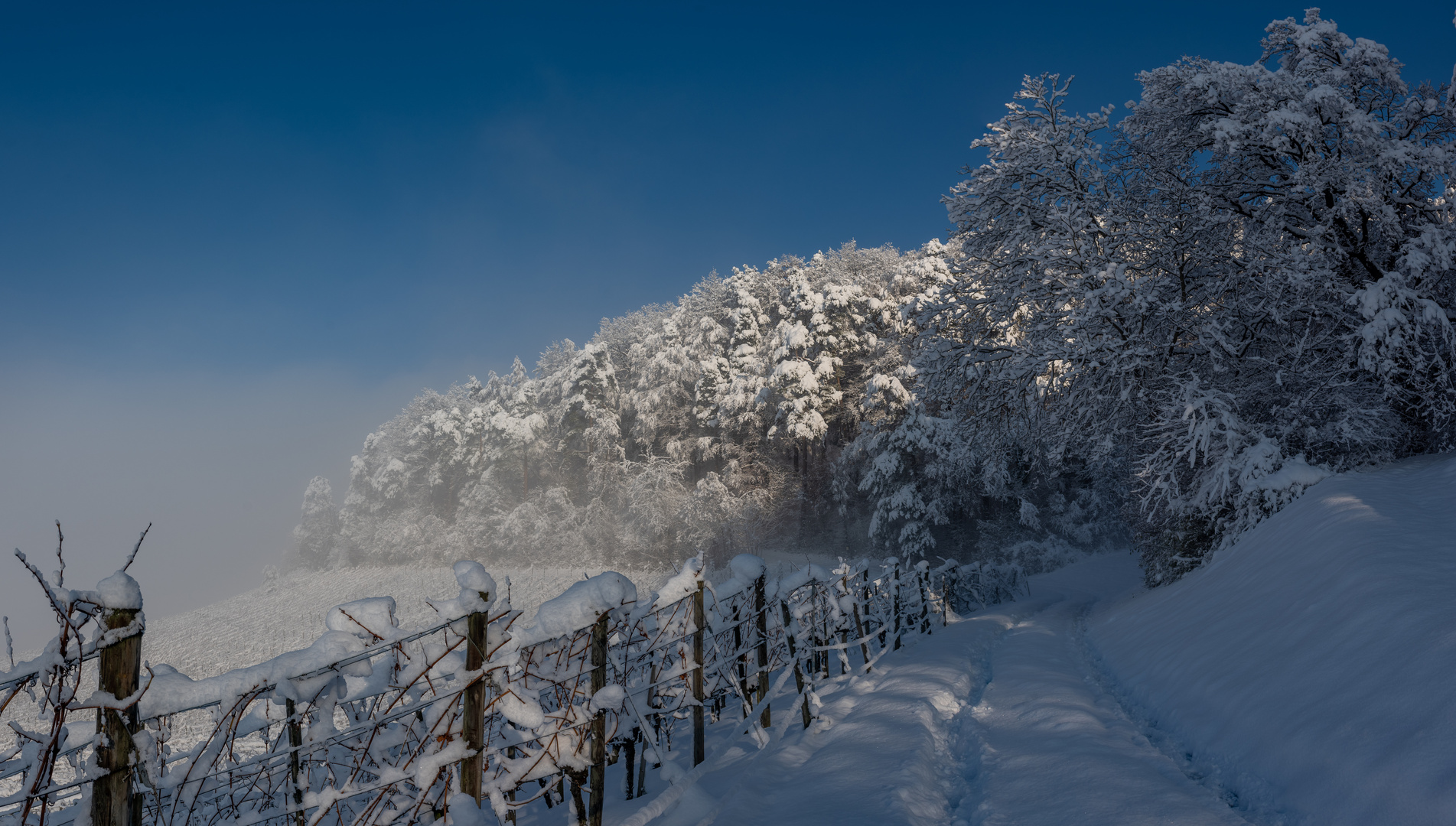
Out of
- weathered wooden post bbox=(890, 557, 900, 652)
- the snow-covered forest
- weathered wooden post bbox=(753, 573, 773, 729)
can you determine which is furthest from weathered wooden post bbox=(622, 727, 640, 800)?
the snow-covered forest

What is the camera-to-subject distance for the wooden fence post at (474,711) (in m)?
2.97

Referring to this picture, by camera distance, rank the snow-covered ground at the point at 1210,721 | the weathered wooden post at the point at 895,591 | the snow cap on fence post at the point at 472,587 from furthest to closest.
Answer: the weathered wooden post at the point at 895,591
the snow-covered ground at the point at 1210,721
the snow cap on fence post at the point at 472,587

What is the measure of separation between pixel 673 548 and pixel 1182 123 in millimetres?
21889

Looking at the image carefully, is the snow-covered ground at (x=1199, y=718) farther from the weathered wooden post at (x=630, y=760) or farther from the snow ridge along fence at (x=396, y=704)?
the snow ridge along fence at (x=396, y=704)

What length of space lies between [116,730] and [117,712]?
2.3 inches

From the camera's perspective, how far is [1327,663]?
4285mm

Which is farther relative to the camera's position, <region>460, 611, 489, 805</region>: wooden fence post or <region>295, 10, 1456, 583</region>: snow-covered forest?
<region>295, 10, 1456, 583</region>: snow-covered forest

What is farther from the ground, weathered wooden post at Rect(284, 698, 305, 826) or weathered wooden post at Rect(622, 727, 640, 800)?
weathered wooden post at Rect(284, 698, 305, 826)

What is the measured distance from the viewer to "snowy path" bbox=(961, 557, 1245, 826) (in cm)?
372

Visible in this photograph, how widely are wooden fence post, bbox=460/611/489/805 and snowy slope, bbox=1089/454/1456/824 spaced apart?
4.01 m

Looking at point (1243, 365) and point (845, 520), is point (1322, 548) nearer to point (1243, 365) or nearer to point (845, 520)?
point (1243, 365)

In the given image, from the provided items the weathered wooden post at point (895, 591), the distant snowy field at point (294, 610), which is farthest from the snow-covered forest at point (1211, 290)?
the distant snowy field at point (294, 610)

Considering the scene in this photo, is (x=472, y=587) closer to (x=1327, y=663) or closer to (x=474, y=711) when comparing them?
(x=474, y=711)

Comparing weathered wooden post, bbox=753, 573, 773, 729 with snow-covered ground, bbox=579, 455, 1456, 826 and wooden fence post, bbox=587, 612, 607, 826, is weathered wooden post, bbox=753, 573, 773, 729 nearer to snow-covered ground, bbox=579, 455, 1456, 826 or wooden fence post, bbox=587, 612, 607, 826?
snow-covered ground, bbox=579, 455, 1456, 826
